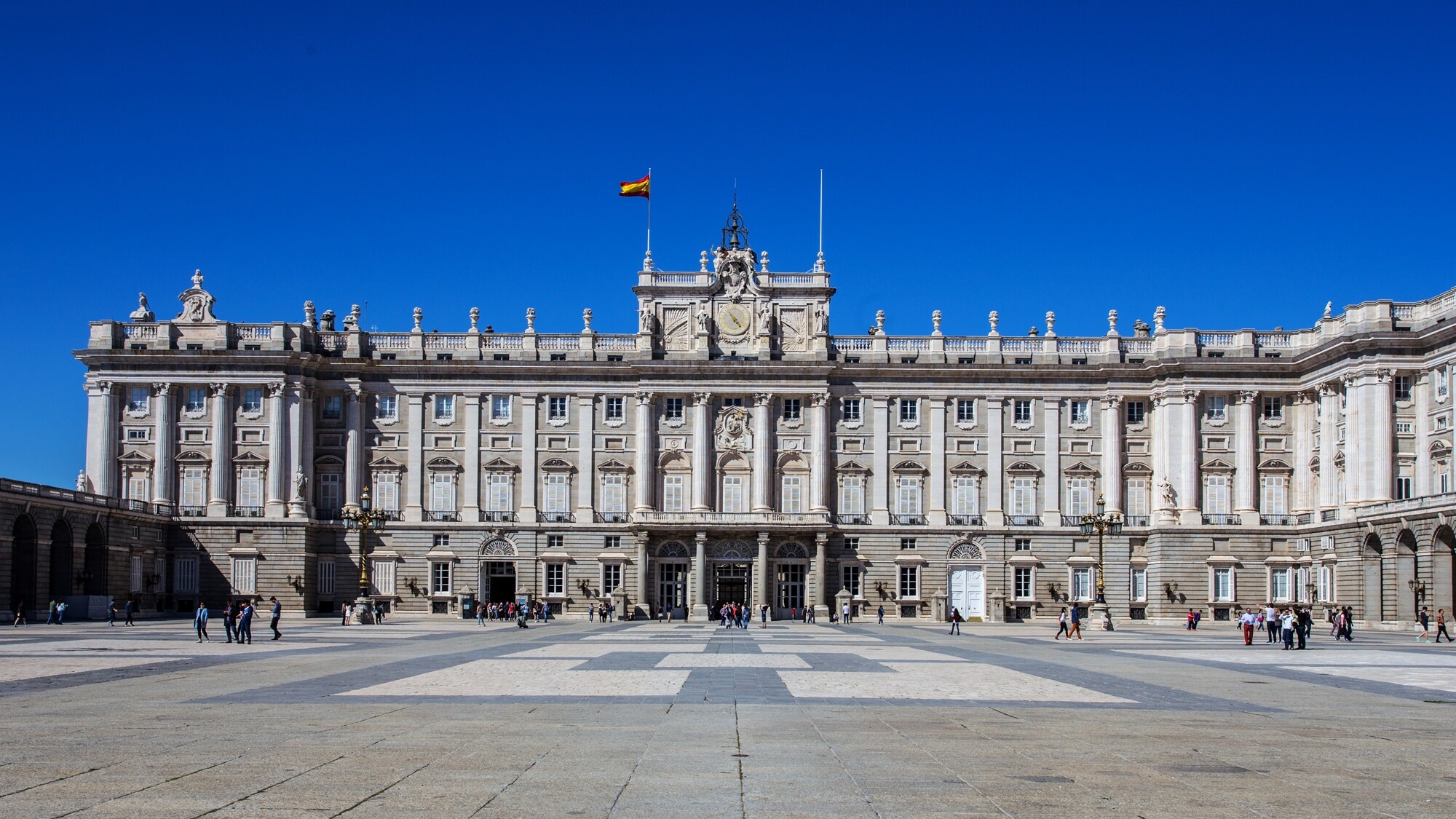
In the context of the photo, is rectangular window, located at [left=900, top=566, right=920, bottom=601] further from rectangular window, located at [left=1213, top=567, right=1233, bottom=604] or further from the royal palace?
rectangular window, located at [left=1213, top=567, right=1233, bottom=604]

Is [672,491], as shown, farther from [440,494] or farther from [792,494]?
[440,494]

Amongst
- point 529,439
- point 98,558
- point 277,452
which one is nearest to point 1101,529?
point 529,439

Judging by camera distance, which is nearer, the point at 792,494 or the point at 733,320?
the point at 792,494

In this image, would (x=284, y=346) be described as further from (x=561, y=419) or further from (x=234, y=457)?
(x=561, y=419)

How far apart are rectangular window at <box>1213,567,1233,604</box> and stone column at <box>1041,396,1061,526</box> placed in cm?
931

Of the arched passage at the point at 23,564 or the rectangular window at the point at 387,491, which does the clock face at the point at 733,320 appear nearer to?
the rectangular window at the point at 387,491

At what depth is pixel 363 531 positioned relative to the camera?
6750 cm

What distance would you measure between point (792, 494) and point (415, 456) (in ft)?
74.8

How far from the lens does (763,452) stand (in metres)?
85.0

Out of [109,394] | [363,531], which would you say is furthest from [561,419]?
[109,394]

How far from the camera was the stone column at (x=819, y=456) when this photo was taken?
84625mm

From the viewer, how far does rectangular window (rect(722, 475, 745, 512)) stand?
8562cm

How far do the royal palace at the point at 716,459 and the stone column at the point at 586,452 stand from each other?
14 cm

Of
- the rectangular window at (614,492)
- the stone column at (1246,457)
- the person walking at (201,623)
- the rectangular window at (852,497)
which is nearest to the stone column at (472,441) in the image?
the rectangular window at (614,492)
